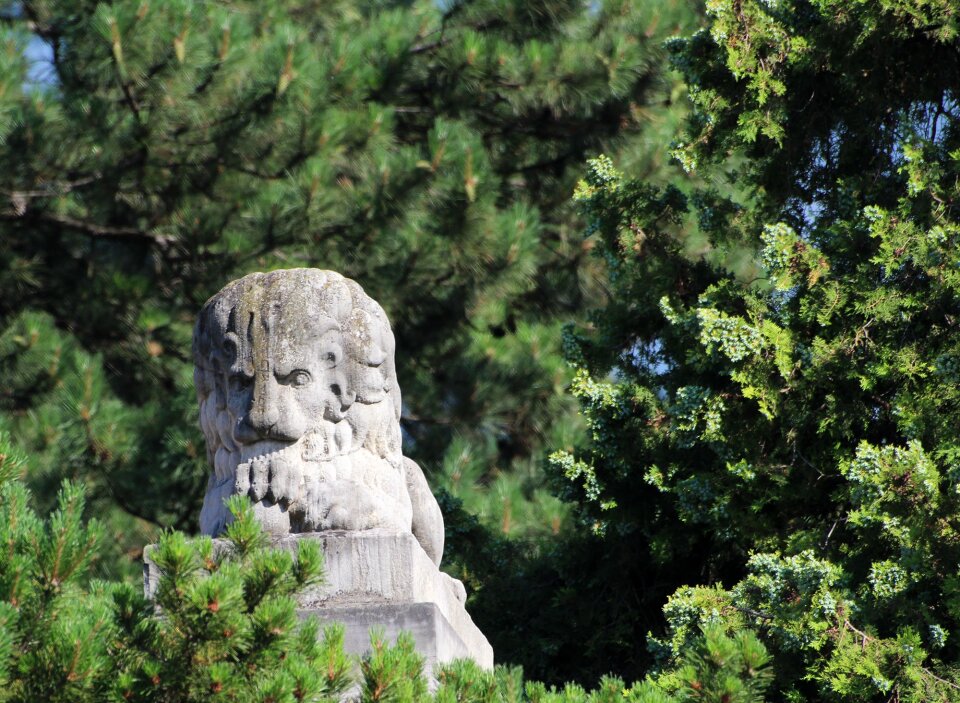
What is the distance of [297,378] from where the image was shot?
22.6 ft

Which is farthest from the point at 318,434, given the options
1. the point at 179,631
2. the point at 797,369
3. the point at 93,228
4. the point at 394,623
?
the point at 93,228

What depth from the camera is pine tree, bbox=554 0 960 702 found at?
8.53 m

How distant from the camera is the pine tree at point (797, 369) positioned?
8531mm

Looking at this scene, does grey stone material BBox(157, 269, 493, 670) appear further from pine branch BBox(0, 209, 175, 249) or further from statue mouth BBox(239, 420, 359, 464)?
pine branch BBox(0, 209, 175, 249)

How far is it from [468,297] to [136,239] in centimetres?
277

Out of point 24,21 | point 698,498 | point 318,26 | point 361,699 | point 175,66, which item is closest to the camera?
point 361,699

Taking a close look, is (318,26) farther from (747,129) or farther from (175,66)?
(747,129)

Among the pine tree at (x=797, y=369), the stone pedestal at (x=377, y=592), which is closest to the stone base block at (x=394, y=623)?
the stone pedestal at (x=377, y=592)

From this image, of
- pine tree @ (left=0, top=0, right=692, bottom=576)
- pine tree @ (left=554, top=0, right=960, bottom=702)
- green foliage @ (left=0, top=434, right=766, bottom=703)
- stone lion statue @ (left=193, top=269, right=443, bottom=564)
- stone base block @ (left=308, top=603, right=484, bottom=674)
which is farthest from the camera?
pine tree @ (left=0, top=0, right=692, bottom=576)

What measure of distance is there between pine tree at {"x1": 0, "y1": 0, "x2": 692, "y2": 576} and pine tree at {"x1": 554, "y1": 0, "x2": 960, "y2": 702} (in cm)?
248

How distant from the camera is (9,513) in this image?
5.64 meters

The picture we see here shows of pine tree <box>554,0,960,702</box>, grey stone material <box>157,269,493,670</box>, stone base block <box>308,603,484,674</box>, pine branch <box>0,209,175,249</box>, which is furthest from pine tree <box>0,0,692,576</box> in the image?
stone base block <box>308,603,484,674</box>

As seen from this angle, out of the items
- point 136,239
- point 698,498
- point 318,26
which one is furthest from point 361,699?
point 318,26

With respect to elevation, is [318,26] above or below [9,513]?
above
